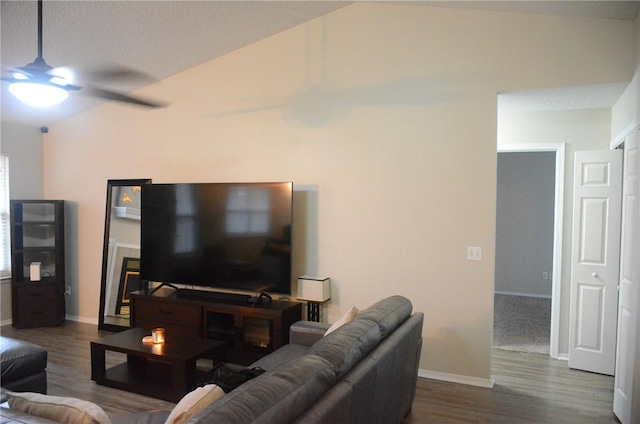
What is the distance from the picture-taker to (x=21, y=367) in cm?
314

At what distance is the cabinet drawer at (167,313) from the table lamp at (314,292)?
3.47 ft

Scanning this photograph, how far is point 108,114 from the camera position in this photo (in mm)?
5574

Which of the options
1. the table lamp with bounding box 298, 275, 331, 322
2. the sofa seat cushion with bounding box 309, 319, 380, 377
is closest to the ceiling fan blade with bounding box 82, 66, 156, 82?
the table lamp with bounding box 298, 275, 331, 322

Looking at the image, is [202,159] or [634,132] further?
[202,159]

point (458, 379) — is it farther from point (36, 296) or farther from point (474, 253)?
point (36, 296)

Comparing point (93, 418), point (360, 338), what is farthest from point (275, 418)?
point (360, 338)

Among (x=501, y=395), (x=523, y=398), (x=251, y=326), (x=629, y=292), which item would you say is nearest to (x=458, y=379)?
(x=501, y=395)

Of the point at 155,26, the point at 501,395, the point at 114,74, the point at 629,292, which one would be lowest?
the point at 501,395

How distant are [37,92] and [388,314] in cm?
239

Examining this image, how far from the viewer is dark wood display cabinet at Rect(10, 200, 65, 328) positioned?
544 centimetres

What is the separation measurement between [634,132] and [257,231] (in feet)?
10.3

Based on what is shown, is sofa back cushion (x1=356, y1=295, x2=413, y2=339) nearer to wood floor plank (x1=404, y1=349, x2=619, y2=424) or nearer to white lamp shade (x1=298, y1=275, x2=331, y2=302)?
wood floor plank (x1=404, y1=349, x2=619, y2=424)

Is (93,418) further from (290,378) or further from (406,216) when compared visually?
(406,216)

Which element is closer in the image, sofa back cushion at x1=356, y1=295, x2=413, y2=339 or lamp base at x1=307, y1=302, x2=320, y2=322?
sofa back cushion at x1=356, y1=295, x2=413, y2=339
